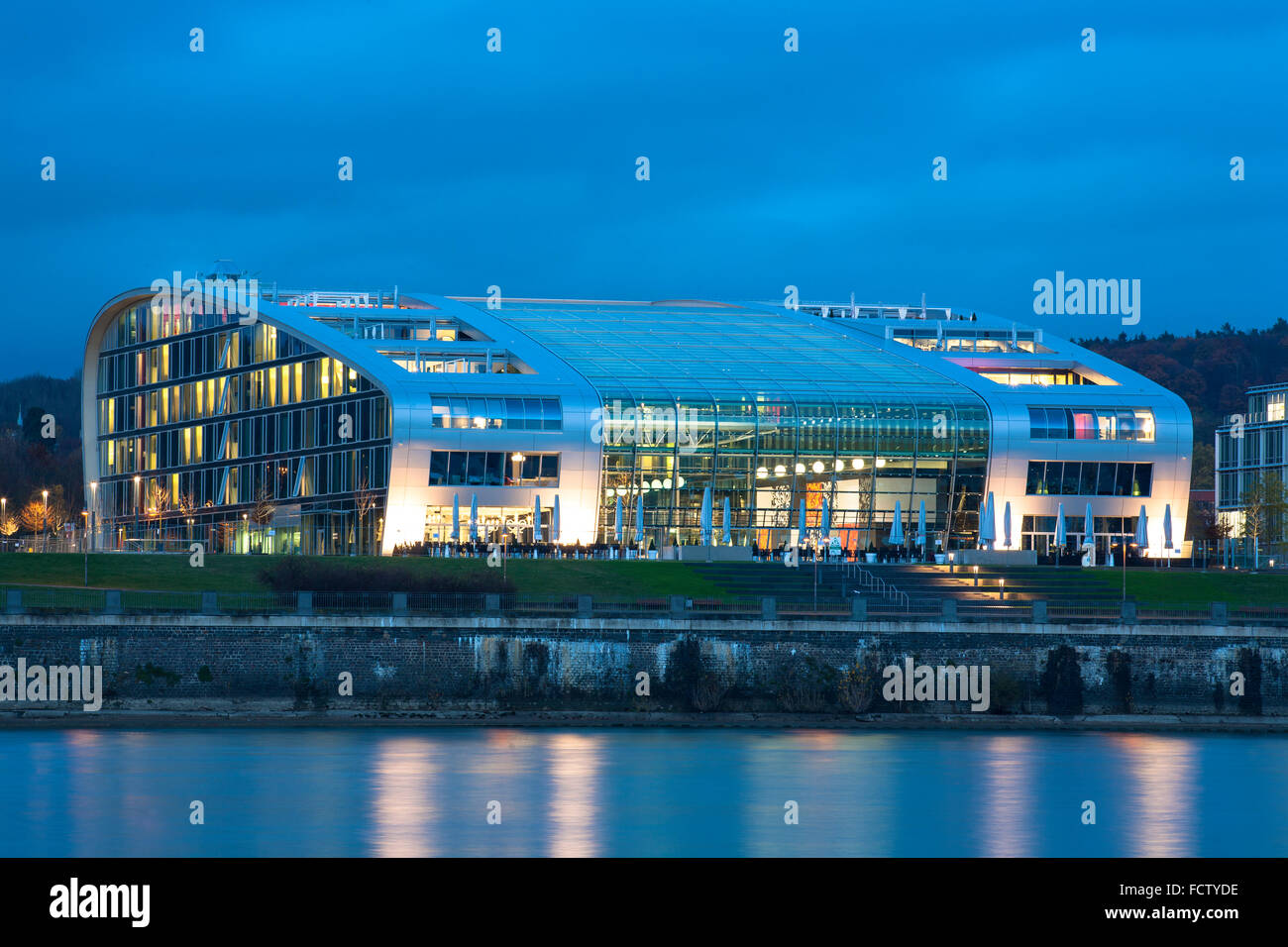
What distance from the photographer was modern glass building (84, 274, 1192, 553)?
105 metres

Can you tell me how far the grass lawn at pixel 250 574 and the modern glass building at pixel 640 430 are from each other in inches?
551

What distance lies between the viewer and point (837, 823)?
44688 mm

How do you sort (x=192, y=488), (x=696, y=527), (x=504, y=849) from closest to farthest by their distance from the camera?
(x=504, y=849) < (x=696, y=527) < (x=192, y=488)

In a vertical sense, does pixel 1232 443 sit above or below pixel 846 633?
above

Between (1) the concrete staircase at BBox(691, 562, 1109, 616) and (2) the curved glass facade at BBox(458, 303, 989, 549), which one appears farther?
(2) the curved glass facade at BBox(458, 303, 989, 549)

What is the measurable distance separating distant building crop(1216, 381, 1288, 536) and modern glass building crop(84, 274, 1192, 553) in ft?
114

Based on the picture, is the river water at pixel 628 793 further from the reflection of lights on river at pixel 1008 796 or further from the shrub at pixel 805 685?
the shrub at pixel 805 685

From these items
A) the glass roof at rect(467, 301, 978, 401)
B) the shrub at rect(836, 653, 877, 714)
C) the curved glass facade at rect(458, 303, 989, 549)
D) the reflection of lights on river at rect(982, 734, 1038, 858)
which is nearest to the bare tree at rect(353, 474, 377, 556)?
the curved glass facade at rect(458, 303, 989, 549)

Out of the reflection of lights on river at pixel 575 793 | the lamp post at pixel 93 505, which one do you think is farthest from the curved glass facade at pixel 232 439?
the reflection of lights on river at pixel 575 793

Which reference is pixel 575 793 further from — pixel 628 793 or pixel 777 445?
pixel 777 445

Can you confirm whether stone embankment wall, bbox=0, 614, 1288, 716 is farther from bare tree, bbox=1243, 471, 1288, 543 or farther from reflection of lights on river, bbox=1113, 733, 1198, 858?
bare tree, bbox=1243, 471, 1288, 543
